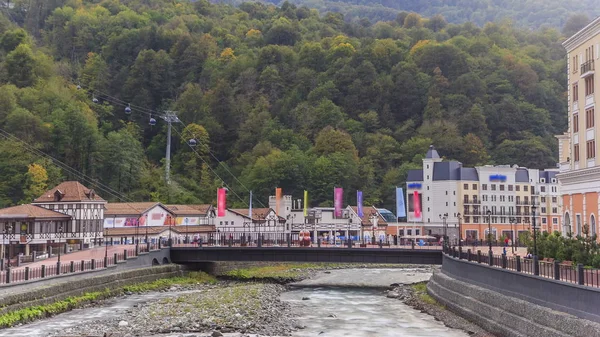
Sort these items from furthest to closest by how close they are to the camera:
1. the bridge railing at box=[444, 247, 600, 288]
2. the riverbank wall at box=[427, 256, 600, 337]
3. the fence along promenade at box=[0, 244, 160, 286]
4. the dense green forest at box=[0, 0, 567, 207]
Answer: the dense green forest at box=[0, 0, 567, 207] < the fence along promenade at box=[0, 244, 160, 286] < the bridge railing at box=[444, 247, 600, 288] < the riverbank wall at box=[427, 256, 600, 337]

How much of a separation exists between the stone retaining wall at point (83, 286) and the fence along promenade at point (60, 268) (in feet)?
2.70

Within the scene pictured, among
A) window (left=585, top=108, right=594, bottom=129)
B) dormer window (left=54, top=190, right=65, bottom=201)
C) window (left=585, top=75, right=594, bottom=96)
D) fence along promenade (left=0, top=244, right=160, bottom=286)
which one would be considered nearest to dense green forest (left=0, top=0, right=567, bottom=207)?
dormer window (left=54, top=190, right=65, bottom=201)

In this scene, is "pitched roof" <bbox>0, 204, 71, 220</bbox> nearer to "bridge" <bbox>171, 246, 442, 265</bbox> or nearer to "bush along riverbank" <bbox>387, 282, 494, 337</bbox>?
"bridge" <bbox>171, 246, 442, 265</bbox>

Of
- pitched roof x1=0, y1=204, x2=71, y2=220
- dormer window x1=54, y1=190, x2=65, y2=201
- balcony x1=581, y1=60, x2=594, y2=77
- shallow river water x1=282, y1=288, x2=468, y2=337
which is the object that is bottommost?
shallow river water x1=282, y1=288, x2=468, y2=337

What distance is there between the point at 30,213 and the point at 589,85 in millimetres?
43514

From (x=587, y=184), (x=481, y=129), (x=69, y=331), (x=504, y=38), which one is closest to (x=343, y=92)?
(x=481, y=129)

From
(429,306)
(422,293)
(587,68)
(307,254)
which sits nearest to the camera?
(429,306)

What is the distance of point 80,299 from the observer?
39.8 meters

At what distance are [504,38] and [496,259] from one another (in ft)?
428

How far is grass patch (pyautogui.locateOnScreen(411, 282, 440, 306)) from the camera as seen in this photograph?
4309cm

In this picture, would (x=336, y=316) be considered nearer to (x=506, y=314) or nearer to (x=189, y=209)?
(x=506, y=314)

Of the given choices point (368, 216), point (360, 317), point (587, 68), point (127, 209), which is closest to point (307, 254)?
point (360, 317)

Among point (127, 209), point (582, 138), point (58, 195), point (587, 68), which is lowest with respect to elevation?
point (127, 209)

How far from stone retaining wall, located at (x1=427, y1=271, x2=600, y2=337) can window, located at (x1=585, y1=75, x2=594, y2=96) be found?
14.6m
